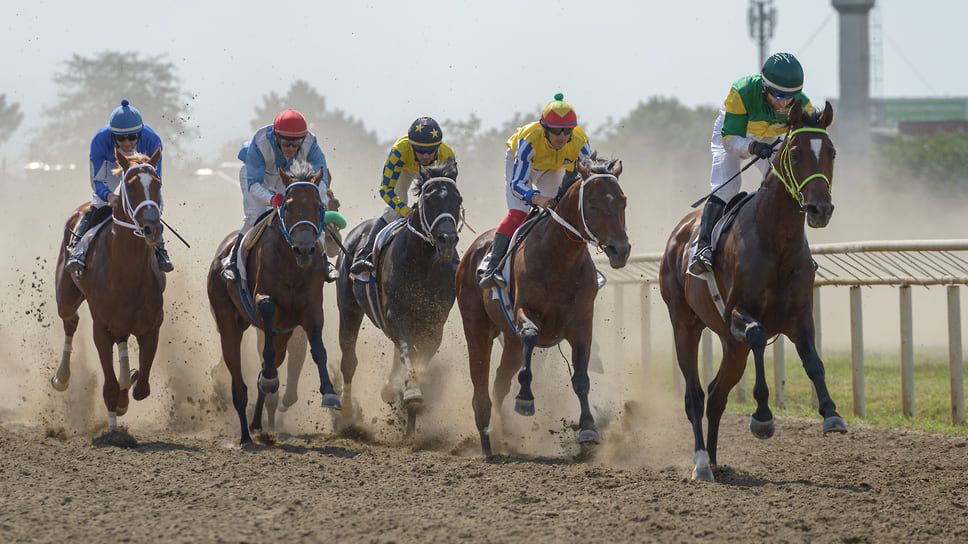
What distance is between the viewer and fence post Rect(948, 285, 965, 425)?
9.33 metres

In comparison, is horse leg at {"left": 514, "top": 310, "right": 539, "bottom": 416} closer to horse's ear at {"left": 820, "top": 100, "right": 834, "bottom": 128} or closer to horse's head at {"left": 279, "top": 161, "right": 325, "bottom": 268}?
horse's head at {"left": 279, "top": 161, "right": 325, "bottom": 268}

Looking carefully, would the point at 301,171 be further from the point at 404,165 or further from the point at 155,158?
the point at 404,165

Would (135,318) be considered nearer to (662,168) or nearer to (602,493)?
(602,493)

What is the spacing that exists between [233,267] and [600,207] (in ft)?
11.1

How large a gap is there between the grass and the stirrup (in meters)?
3.03

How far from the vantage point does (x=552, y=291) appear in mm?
8172

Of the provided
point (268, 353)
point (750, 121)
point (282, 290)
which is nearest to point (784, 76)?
point (750, 121)

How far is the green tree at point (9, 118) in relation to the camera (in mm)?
61188

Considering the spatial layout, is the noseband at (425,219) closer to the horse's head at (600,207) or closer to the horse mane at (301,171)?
the horse mane at (301,171)

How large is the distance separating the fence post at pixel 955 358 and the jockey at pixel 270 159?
509 centimetres

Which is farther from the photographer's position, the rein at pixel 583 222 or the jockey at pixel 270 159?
the jockey at pixel 270 159

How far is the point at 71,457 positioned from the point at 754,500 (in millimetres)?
4768

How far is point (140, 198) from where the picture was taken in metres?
9.00

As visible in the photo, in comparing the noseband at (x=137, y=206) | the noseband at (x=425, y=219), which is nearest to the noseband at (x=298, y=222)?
the noseband at (x=425, y=219)
